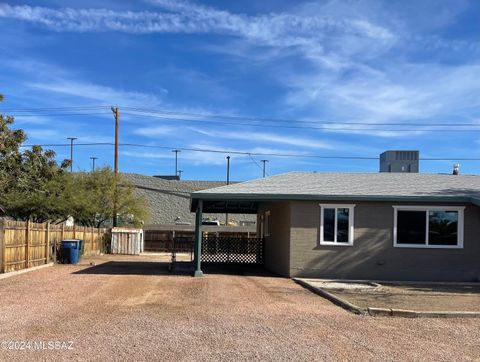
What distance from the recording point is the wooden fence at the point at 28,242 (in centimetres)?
1850

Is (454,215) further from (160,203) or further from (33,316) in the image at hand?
(160,203)

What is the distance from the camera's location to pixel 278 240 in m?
21.4

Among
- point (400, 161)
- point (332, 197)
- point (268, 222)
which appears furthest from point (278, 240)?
point (400, 161)

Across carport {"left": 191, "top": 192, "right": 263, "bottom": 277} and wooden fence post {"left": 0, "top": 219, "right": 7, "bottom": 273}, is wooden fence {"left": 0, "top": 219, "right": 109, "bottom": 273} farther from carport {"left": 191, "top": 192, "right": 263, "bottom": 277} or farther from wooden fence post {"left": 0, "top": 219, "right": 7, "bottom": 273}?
carport {"left": 191, "top": 192, "right": 263, "bottom": 277}

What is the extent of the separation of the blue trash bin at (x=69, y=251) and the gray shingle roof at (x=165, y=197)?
31.2 m

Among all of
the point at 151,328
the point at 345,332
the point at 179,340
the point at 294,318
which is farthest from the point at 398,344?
the point at 151,328

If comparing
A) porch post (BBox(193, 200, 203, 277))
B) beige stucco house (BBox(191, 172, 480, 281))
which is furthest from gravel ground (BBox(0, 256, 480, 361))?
beige stucco house (BBox(191, 172, 480, 281))

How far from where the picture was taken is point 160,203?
5719cm

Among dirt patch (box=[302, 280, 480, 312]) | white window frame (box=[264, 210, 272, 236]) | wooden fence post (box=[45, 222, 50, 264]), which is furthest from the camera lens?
white window frame (box=[264, 210, 272, 236])

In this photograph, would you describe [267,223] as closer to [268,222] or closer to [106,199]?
[268,222]

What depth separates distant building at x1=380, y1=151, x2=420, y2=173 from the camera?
97.9ft

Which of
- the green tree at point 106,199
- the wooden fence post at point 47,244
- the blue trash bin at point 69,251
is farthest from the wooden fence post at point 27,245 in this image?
the green tree at point 106,199

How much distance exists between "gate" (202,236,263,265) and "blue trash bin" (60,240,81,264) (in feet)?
18.8

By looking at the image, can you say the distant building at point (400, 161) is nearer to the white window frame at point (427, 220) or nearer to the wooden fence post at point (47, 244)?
the white window frame at point (427, 220)
